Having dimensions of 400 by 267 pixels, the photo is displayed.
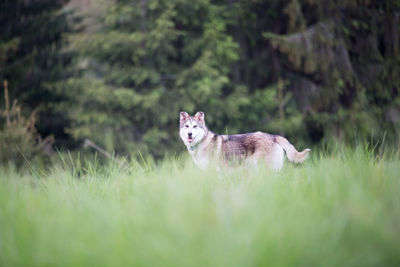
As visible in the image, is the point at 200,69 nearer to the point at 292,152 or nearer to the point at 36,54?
the point at 36,54

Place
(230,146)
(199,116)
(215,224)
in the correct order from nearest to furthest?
(215,224), (230,146), (199,116)

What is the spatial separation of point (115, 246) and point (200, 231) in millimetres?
610

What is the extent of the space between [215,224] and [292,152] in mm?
2721

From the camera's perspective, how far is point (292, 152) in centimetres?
487

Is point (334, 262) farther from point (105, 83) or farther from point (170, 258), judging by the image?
point (105, 83)

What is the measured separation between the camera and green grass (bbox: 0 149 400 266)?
7.27 feet

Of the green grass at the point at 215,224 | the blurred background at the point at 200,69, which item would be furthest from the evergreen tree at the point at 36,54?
the green grass at the point at 215,224

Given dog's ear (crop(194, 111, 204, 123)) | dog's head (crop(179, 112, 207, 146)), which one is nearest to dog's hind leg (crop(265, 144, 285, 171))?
dog's head (crop(179, 112, 207, 146))

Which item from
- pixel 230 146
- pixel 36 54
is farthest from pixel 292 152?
pixel 36 54

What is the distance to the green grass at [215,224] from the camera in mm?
2215

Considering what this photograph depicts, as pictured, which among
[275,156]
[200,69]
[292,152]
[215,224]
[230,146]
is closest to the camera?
[215,224]

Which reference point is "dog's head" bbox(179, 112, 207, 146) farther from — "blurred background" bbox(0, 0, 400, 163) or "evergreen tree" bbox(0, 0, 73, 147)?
"evergreen tree" bbox(0, 0, 73, 147)

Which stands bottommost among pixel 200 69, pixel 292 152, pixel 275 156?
pixel 275 156

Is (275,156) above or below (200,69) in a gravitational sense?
below
